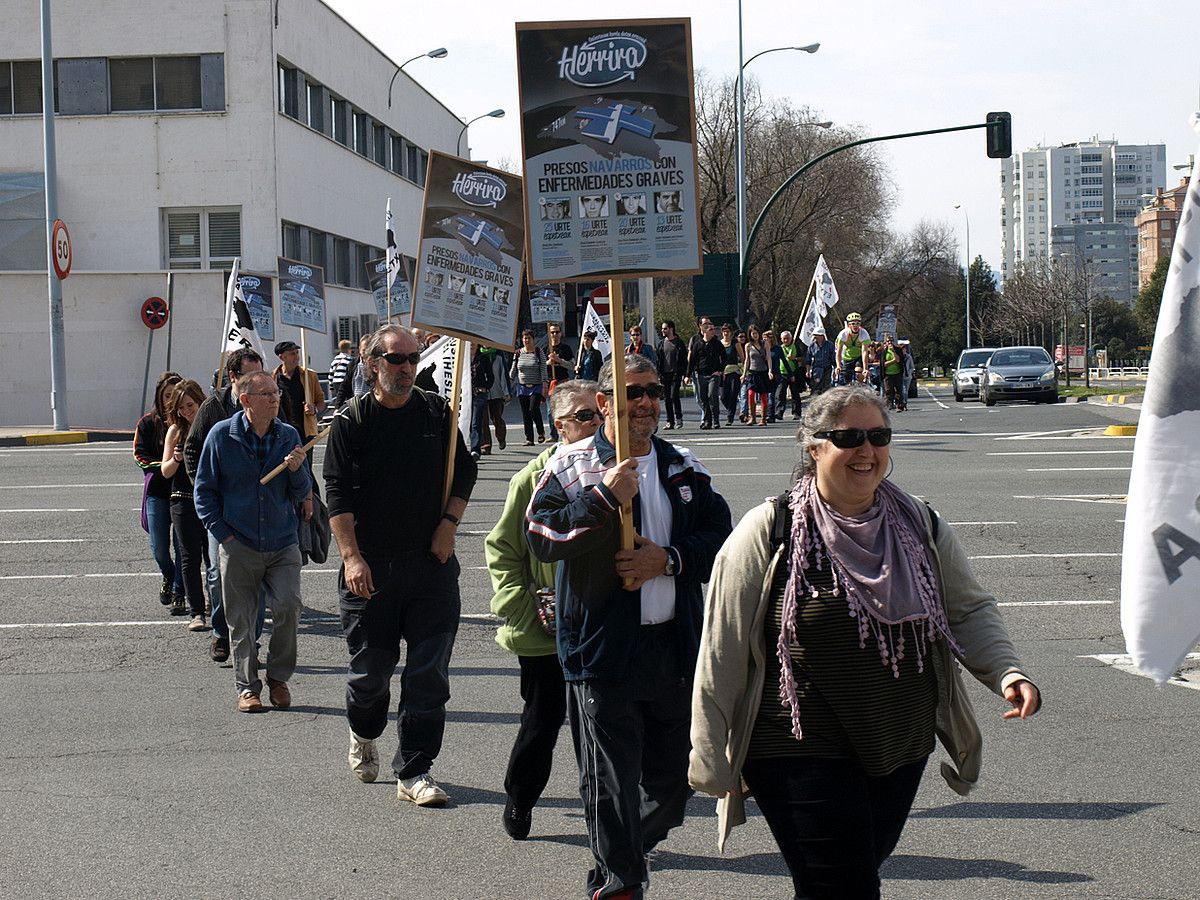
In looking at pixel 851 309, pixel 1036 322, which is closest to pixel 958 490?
pixel 851 309

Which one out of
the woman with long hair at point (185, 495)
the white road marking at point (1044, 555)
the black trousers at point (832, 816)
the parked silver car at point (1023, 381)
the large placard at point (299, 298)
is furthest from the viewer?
the parked silver car at point (1023, 381)

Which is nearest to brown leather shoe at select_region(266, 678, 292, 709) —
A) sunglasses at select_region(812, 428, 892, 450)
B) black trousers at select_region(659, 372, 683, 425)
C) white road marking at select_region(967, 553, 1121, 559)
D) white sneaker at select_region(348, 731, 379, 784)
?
white sneaker at select_region(348, 731, 379, 784)

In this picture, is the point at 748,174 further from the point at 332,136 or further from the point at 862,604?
the point at 862,604

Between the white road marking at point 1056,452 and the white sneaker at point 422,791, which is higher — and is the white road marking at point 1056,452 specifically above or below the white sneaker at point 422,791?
above

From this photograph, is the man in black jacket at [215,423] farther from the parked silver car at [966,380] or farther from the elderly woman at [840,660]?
the parked silver car at [966,380]

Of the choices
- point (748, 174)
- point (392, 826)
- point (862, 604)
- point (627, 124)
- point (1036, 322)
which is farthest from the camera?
point (1036, 322)

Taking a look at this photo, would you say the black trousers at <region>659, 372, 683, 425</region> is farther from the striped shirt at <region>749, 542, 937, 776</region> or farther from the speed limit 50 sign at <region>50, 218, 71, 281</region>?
the striped shirt at <region>749, 542, 937, 776</region>

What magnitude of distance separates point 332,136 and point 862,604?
39242mm

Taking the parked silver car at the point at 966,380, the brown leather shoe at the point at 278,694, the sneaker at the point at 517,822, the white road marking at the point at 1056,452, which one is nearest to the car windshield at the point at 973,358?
the parked silver car at the point at 966,380

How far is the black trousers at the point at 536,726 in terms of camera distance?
551cm

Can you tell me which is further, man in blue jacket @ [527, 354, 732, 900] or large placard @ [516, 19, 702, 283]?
large placard @ [516, 19, 702, 283]

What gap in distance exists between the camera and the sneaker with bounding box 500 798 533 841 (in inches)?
219

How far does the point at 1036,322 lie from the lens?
8306 cm

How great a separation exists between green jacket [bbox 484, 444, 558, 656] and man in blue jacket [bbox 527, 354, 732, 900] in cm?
49
